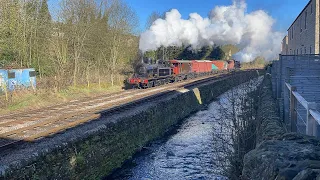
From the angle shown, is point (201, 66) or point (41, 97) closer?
point (41, 97)

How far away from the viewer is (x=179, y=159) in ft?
35.4

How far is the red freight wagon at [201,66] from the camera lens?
1364 inches

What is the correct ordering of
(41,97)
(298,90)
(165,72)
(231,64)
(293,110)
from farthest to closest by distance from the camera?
(231,64), (165,72), (41,97), (298,90), (293,110)

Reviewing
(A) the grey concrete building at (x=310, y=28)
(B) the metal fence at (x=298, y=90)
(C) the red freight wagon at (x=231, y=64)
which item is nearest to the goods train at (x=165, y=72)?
(C) the red freight wagon at (x=231, y=64)

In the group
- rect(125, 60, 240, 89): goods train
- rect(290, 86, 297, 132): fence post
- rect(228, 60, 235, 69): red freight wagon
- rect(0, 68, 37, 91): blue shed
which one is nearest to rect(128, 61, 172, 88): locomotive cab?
rect(125, 60, 240, 89): goods train

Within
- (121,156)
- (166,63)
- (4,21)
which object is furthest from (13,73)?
(166,63)

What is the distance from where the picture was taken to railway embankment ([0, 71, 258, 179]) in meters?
6.65

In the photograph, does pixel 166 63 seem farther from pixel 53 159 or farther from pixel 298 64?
pixel 53 159

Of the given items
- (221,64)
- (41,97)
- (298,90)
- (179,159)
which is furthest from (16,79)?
(221,64)

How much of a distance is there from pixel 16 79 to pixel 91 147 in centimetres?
1164

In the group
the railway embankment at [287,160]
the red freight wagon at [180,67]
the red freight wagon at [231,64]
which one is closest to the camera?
the railway embankment at [287,160]

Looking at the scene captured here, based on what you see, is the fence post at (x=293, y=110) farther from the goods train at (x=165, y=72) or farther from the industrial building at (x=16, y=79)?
the goods train at (x=165, y=72)

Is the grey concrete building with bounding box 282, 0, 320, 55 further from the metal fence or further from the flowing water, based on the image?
the flowing water

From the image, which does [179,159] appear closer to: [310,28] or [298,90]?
[298,90]
